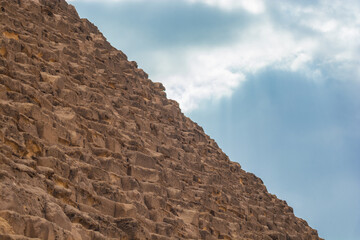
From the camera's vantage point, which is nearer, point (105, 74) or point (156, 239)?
point (156, 239)

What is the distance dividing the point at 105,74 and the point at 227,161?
1276cm

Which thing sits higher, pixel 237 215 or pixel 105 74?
pixel 105 74

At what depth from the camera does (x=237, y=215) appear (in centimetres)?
3038

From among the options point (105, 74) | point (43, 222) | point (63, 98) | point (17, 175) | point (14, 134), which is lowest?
point (43, 222)

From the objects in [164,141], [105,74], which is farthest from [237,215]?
[105,74]

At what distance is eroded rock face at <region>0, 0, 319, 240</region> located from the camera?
14500 millimetres

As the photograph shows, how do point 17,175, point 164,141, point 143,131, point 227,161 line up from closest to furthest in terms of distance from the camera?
point 17,175 → point 143,131 → point 164,141 → point 227,161

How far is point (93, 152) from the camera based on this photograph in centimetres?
1972

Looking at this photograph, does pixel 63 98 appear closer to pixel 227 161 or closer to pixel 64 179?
pixel 64 179

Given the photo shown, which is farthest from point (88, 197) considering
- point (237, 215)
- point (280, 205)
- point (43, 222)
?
point (280, 205)

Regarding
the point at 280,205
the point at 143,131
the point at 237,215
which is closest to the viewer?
the point at 143,131

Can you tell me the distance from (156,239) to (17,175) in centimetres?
506

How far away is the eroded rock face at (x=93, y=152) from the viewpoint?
1450cm

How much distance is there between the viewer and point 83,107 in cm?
2153
